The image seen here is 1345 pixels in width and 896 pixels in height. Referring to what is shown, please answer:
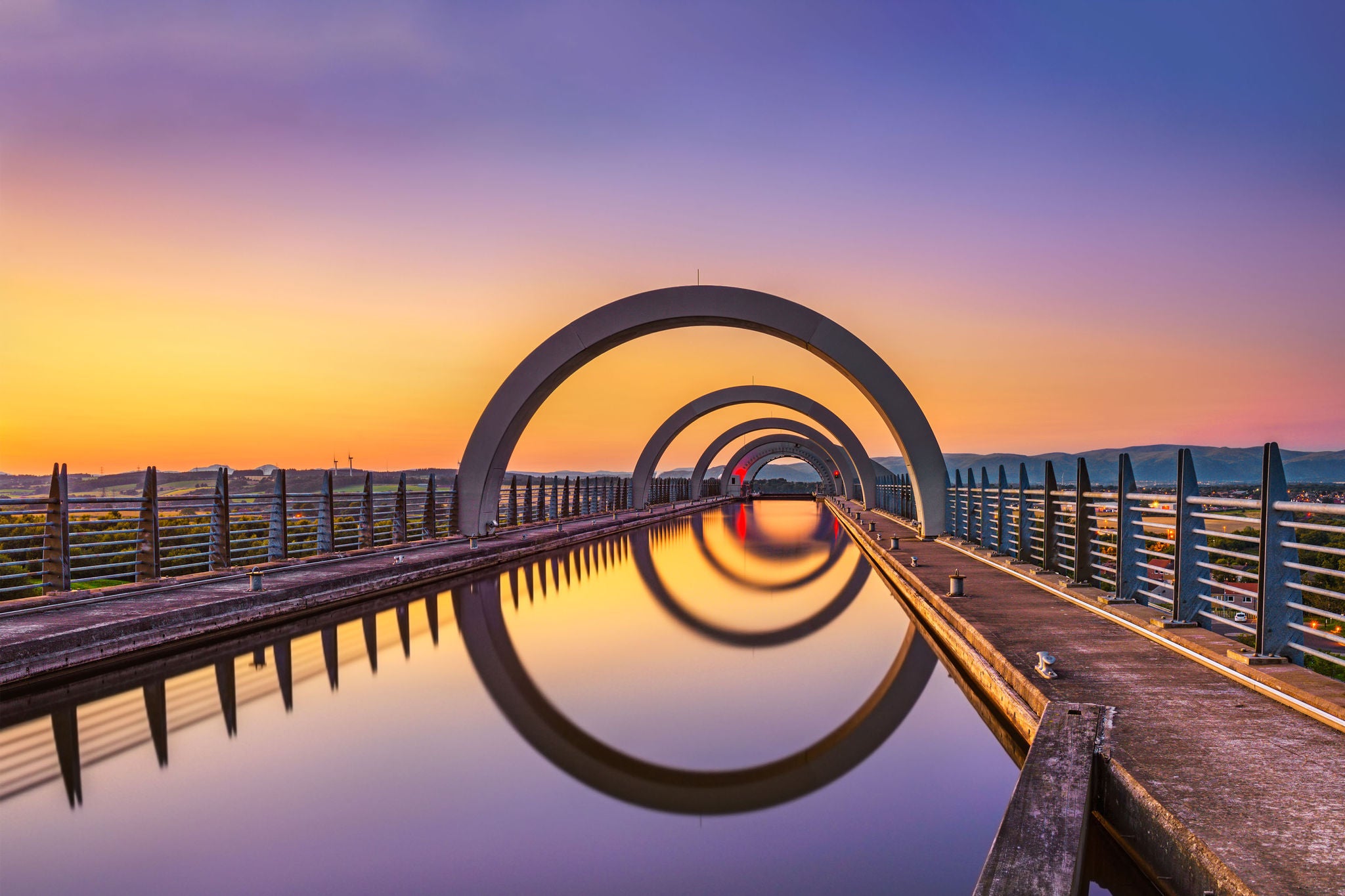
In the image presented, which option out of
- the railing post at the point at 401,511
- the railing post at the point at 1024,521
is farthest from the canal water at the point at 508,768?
the railing post at the point at 401,511

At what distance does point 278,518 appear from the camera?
11688mm

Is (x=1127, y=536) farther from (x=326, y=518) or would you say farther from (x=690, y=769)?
(x=326, y=518)

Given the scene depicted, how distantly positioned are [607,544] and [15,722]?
1395 cm

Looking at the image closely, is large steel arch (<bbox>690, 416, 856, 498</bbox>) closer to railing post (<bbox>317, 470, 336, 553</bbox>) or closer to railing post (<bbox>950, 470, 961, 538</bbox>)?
railing post (<bbox>950, 470, 961, 538</bbox>)

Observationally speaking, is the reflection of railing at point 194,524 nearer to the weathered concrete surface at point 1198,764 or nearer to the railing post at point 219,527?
the railing post at point 219,527

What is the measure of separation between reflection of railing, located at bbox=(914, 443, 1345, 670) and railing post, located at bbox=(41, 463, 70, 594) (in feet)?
32.2

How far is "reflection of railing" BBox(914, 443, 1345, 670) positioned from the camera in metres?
4.90

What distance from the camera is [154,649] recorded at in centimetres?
687

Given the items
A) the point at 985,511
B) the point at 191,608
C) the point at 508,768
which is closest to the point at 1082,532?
the point at 985,511

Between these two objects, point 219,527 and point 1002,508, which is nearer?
point 219,527

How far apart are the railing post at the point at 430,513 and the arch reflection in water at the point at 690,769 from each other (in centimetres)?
882

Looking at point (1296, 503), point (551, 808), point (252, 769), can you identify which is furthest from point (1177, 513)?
point (252, 769)

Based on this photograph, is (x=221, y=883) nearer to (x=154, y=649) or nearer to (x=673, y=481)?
(x=154, y=649)

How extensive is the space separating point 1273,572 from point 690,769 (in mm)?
3588
